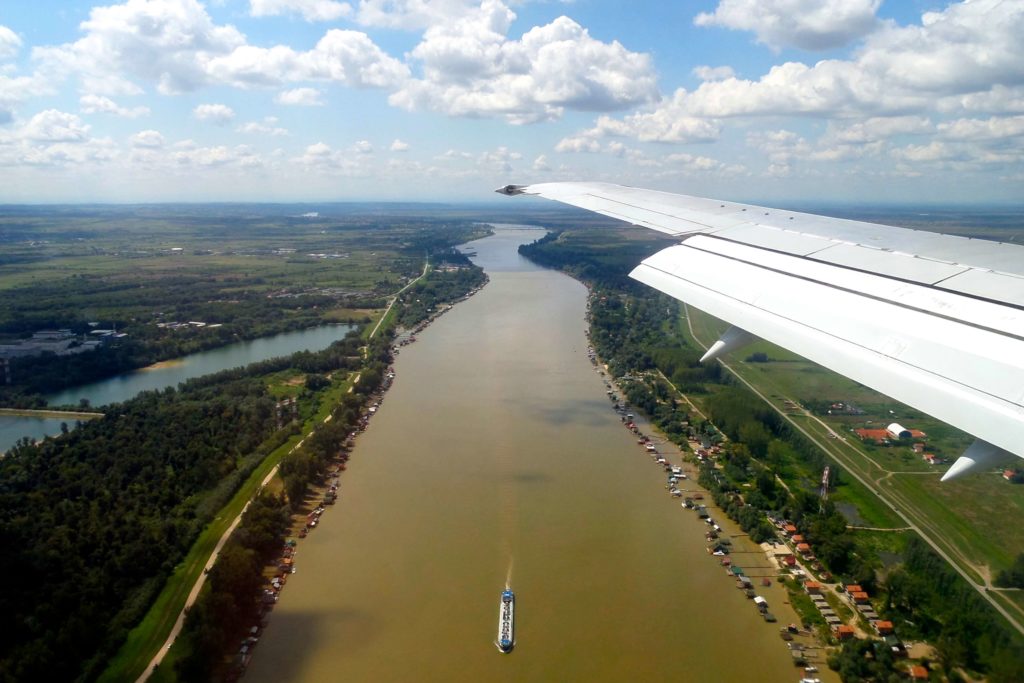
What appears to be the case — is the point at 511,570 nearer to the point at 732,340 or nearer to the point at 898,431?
the point at 732,340

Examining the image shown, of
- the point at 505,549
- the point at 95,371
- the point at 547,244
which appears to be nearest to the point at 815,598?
the point at 505,549

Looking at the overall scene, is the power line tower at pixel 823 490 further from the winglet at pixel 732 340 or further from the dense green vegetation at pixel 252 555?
the dense green vegetation at pixel 252 555

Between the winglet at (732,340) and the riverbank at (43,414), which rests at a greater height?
the winglet at (732,340)

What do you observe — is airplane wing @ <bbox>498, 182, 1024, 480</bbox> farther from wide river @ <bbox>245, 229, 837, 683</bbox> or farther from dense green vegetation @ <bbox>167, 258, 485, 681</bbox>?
dense green vegetation @ <bbox>167, 258, 485, 681</bbox>

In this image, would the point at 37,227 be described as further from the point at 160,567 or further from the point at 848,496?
the point at 848,496

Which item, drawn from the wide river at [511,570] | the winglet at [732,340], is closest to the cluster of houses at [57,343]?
the wide river at [511,570]
